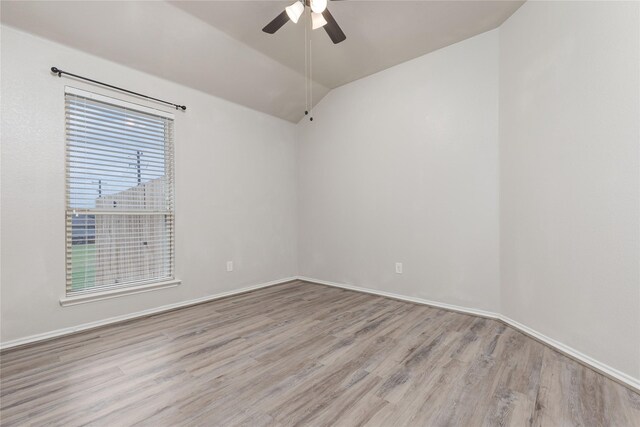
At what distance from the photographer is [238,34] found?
112 inches

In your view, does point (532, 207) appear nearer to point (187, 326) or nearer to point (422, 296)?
point (422, 296)

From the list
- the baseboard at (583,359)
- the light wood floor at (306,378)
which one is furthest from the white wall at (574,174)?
the light wood floor at (306,378)

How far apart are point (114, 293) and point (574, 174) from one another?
3.95 metres

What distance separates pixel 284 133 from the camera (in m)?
4.42

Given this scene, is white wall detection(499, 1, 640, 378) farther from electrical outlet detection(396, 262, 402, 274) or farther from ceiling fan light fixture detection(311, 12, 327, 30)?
ceiling fan light fixture detection(311, 12, 327, 30)

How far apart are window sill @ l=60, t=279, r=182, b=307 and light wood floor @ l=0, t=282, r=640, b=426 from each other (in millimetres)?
283

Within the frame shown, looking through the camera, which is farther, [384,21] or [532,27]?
[384,21]

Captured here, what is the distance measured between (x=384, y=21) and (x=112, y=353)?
3.61 metres

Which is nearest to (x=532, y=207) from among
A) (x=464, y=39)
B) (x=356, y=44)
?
(x=464, y=39)

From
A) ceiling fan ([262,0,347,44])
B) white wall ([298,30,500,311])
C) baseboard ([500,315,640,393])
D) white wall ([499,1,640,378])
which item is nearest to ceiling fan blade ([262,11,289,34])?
ceiling fan ([262,0,347,44])

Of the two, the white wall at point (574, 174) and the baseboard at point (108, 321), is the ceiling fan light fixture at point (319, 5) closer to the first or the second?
the white wall at point (574, 174)

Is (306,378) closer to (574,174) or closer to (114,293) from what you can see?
(114,293)

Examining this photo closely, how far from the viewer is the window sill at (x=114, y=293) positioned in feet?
8.05

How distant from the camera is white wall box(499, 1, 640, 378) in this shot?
66.8 inches
